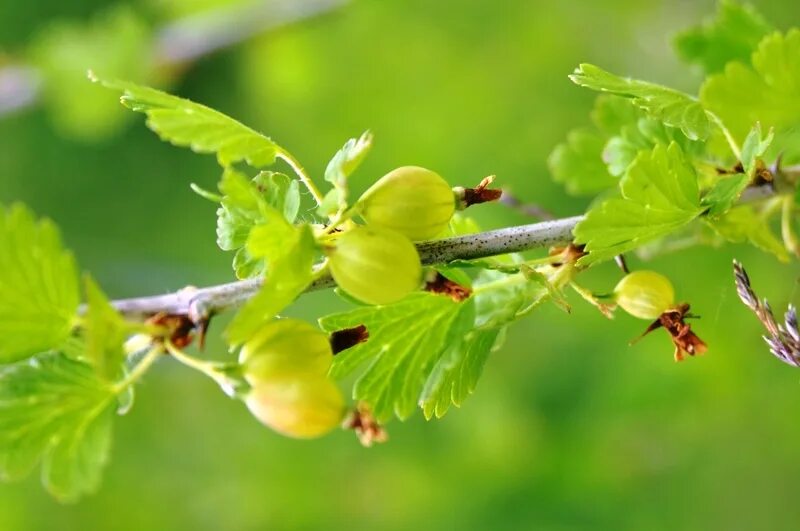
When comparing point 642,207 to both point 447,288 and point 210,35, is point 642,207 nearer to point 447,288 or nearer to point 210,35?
point 447,288

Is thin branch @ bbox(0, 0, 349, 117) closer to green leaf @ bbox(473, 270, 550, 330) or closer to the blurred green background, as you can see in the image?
the blurred green background

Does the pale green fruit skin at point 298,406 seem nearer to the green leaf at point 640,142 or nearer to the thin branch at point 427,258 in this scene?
the thin branch at point 427,258

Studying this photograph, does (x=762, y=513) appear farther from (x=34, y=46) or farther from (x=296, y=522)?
(x=34, y=46)

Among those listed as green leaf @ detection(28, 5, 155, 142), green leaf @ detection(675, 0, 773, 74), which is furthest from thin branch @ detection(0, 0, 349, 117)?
green leaf @ detection(675, 0, 773, 74)

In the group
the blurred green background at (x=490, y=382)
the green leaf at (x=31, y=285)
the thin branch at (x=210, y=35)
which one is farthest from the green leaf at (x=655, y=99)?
the thin branch at (x=210, y=35)

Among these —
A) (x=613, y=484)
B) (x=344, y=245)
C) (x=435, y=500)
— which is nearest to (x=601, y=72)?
(x=344, y=245)

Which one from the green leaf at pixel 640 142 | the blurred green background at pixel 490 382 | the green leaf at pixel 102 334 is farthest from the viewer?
the blurred green background at pixel 490 382
